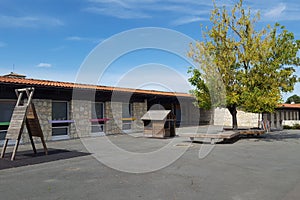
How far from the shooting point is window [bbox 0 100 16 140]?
12805 mm

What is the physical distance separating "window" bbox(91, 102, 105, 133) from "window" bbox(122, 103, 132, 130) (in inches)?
68.1

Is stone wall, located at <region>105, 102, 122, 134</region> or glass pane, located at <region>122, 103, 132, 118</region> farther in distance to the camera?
glass pane, located at <region>122, 103, 132, 118</region>

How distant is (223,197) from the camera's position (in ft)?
15.7

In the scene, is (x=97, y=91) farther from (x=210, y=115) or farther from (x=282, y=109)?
(x=282, y=109)

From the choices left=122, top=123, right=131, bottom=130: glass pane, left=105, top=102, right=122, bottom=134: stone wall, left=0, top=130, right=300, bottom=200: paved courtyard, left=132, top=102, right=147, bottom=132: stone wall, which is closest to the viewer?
left=0, top=130, right=300, bottom=200: paved courtyard

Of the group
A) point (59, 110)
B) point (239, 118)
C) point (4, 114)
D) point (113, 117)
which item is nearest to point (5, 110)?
point (4, 114)

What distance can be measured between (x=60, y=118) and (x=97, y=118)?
2782 millimetres

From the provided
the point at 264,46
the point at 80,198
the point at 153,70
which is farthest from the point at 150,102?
the point at 80,198

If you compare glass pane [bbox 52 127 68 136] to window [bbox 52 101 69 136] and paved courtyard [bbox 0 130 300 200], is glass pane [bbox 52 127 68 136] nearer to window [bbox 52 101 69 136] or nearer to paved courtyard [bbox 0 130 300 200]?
window [bbox 52 101 69 136]

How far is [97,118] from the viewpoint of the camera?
1752 cm

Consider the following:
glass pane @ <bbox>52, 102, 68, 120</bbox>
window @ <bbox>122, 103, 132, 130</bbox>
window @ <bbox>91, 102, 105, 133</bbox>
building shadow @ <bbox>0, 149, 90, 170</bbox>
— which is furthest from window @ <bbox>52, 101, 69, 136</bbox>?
building shadow @ <bbox>0, 149, 90, 170</bbox>

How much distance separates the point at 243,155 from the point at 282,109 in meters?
19.7

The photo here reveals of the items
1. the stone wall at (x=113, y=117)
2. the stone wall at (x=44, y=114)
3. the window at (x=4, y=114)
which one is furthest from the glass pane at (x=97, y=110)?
the window at (x=4, y=114)

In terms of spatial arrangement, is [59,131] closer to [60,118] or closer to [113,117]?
[60,118]
